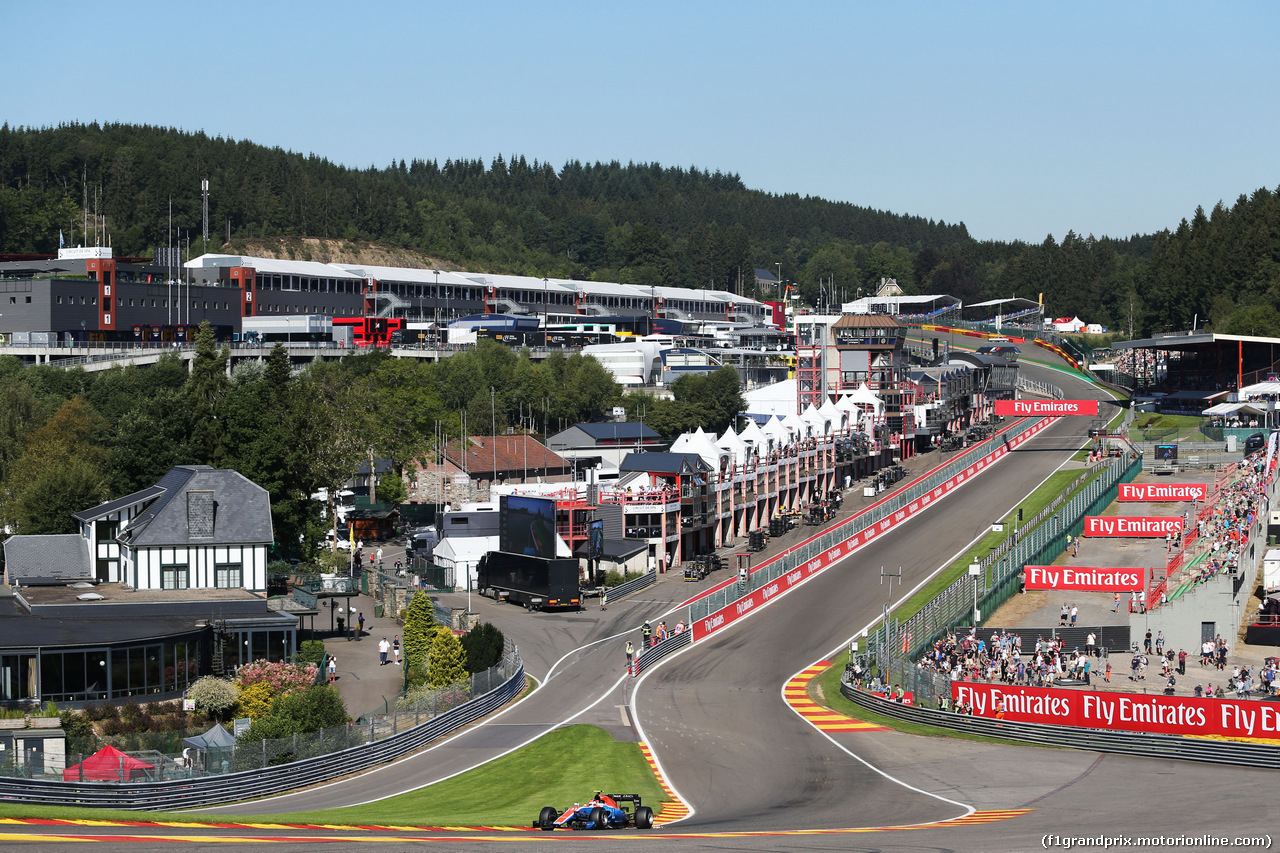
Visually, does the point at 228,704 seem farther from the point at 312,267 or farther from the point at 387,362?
the point at 312,267

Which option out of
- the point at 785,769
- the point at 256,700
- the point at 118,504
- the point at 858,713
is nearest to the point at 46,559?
the point at 118,504

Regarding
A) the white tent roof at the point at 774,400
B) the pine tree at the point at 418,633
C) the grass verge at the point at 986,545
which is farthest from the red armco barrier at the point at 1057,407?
the pine tree at the point at 418,633

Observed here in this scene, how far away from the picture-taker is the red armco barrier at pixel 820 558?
2776 inches

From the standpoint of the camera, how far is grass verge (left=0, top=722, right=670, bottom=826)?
3588cm

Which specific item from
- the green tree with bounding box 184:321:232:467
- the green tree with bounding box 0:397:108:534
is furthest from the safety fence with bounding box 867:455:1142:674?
the green tree with bounding box 0:397:108:534

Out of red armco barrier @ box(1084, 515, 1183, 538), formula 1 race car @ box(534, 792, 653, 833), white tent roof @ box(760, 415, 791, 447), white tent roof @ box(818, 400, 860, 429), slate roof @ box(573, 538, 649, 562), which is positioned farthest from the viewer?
white tent roof @ box(818, 400, 860, 429)

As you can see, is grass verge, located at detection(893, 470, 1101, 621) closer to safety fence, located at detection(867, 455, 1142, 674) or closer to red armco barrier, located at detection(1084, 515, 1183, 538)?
safety fence, located at detection(867, 455, 1142, 674)

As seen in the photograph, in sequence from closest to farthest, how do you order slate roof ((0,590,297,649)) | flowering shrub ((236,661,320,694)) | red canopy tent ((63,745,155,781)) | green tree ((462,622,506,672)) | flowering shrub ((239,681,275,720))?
red canopy tent ((63,745,155,781)) → slate roof ((0,590,297,649)) → flowering shrub ((239,681,275,720)) → flowering shrub ((236,661,320,694)) → green tree ((462,622,506,672))

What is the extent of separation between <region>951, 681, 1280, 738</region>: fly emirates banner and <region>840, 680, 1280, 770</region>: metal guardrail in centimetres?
51

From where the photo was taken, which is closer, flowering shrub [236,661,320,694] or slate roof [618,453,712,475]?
flowering shrub [236,661,320,694]

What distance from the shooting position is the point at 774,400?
472 ft

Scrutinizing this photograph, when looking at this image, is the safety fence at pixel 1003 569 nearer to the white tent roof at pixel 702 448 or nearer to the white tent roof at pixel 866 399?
the white tent roof at pixel 702 448

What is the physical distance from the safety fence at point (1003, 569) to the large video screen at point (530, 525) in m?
18.9

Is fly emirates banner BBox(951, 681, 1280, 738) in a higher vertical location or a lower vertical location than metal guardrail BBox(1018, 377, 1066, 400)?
lower
